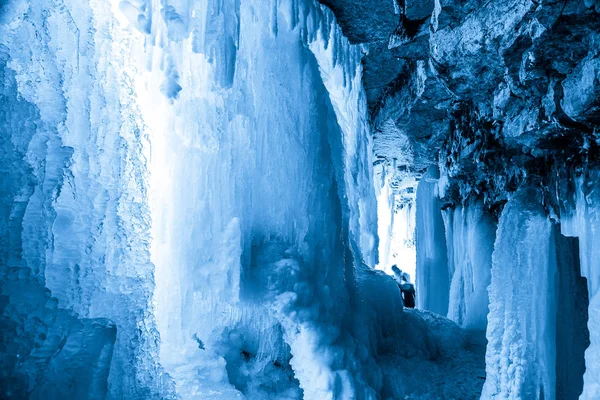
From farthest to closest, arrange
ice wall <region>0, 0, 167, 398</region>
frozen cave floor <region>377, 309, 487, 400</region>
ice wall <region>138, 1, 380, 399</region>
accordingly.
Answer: frozen cave floor <region>377, 309, 487, 400</region>
ice wall <region>138, 1, 380, 399</region>
ice wall <region>0, 0, 167, 398</region>

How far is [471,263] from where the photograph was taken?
24.2 ft

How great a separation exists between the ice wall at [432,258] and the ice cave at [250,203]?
4.54m

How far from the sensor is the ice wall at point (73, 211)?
A: 2.73 m

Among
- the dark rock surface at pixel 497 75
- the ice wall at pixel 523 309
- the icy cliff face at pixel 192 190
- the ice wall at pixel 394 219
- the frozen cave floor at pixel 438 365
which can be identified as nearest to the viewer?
the dark rock surface at pixel 497 75

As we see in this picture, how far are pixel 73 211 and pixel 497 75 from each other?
3.83 metres

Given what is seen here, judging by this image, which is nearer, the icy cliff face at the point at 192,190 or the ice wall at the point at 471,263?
the icy cliff face at the point at 192,190

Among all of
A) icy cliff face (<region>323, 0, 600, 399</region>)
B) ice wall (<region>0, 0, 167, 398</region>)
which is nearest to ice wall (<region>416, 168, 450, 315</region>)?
icy cliff face (<region>323, 0, 600, 399</region>)

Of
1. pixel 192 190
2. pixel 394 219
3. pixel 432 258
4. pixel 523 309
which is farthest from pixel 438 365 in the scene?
pixel 394 219

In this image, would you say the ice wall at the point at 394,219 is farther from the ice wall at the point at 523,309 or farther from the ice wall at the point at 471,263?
the ice wall at the point at 523,309

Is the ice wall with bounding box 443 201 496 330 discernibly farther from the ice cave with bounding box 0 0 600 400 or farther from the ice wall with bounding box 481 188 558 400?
the ice wall with bounding box 481 188 558 400

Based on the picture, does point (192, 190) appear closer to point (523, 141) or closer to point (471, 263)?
point (523, 141)

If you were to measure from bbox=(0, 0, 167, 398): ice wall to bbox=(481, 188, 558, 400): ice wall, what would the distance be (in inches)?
119

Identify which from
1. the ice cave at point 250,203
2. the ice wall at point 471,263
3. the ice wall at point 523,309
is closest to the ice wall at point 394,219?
the ice wall at point 471,263

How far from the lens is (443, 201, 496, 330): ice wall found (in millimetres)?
6902
